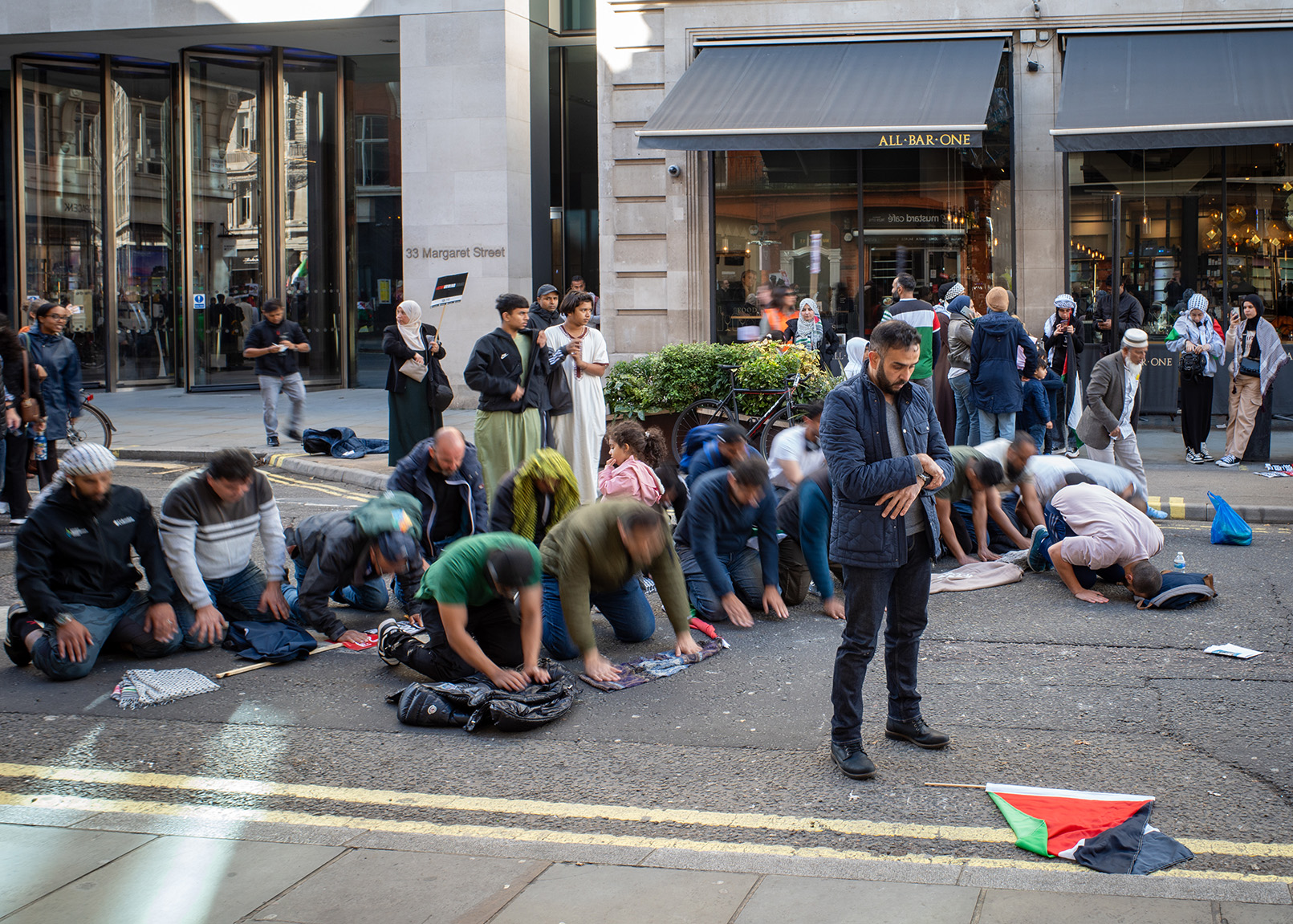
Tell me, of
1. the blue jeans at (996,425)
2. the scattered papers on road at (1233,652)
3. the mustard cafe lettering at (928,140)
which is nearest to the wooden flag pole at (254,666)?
the scattered papers on road at (1233,652)

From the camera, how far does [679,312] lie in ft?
56.3

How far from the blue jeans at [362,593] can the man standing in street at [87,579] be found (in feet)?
2.55

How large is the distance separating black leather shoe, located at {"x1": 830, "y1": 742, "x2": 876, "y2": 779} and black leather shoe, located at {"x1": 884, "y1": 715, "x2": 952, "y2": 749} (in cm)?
30

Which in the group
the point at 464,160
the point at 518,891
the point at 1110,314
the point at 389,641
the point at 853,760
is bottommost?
the point at 518,891

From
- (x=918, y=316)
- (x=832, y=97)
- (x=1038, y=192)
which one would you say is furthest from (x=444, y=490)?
(x=1038, y=192)

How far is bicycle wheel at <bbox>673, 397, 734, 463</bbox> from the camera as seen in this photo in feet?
38.8

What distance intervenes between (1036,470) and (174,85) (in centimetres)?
1869

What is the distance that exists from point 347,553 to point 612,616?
1.51m

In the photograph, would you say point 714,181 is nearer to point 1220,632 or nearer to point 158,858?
point 1220,632

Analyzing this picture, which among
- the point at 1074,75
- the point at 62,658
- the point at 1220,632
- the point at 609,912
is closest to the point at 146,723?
the point at 62,658

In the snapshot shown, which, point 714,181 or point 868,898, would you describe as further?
point 714,181

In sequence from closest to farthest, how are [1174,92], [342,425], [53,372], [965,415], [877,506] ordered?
[877,506] → [53,372] → [965,415] → [1174,92] → [342,425]

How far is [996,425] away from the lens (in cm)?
1166

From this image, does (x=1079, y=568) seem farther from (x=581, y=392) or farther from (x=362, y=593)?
(x=362, y=593)
